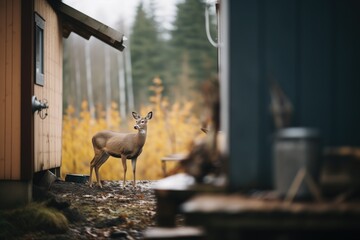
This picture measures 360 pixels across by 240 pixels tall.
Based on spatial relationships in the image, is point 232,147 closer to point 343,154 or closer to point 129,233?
point 343,154

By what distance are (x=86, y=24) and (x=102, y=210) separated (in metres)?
4.98

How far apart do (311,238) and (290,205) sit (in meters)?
0.31

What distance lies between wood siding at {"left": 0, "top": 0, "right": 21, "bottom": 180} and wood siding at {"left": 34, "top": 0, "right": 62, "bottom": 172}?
0.83 metres

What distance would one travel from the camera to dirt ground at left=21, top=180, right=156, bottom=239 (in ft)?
28.2

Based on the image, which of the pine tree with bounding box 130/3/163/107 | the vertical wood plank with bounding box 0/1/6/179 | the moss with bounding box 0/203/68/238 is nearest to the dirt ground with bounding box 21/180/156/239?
the moss with bounding box 0/203/68/238

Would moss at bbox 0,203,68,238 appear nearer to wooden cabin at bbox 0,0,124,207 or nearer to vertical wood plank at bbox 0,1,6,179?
wooden cabin at bbox 0,0,124,207

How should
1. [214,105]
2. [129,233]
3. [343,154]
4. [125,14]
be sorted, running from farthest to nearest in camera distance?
[125,14] → [129,233] → [214,105] → [343,154]

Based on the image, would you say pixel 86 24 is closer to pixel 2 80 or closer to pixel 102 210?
pixel 2 80

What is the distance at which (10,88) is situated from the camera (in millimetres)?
10000

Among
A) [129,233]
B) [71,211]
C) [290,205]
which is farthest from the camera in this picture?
[71,211]

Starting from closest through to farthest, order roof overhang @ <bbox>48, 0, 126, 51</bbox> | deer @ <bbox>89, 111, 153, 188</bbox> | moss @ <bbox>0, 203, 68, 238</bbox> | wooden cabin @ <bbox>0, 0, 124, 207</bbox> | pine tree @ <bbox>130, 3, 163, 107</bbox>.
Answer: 1. moss @ <bbox>0, 203, 68, 238</bbox>
2. wooden cabin @ <bbox>0, 0, 124, 207</bbox>
3. roof overhang @ <bbox>48, 0, 126, 51</bbox>
4. deer @ <bbox>89, 111, 153, 188</bbox>
5. pine tree @ <bbox>130, 3, 163, 107</bbox>

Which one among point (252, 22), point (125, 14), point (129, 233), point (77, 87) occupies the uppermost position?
point (125, 14)

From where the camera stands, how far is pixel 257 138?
4562 millimetres

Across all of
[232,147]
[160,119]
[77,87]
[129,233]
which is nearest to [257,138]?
[232,147]
